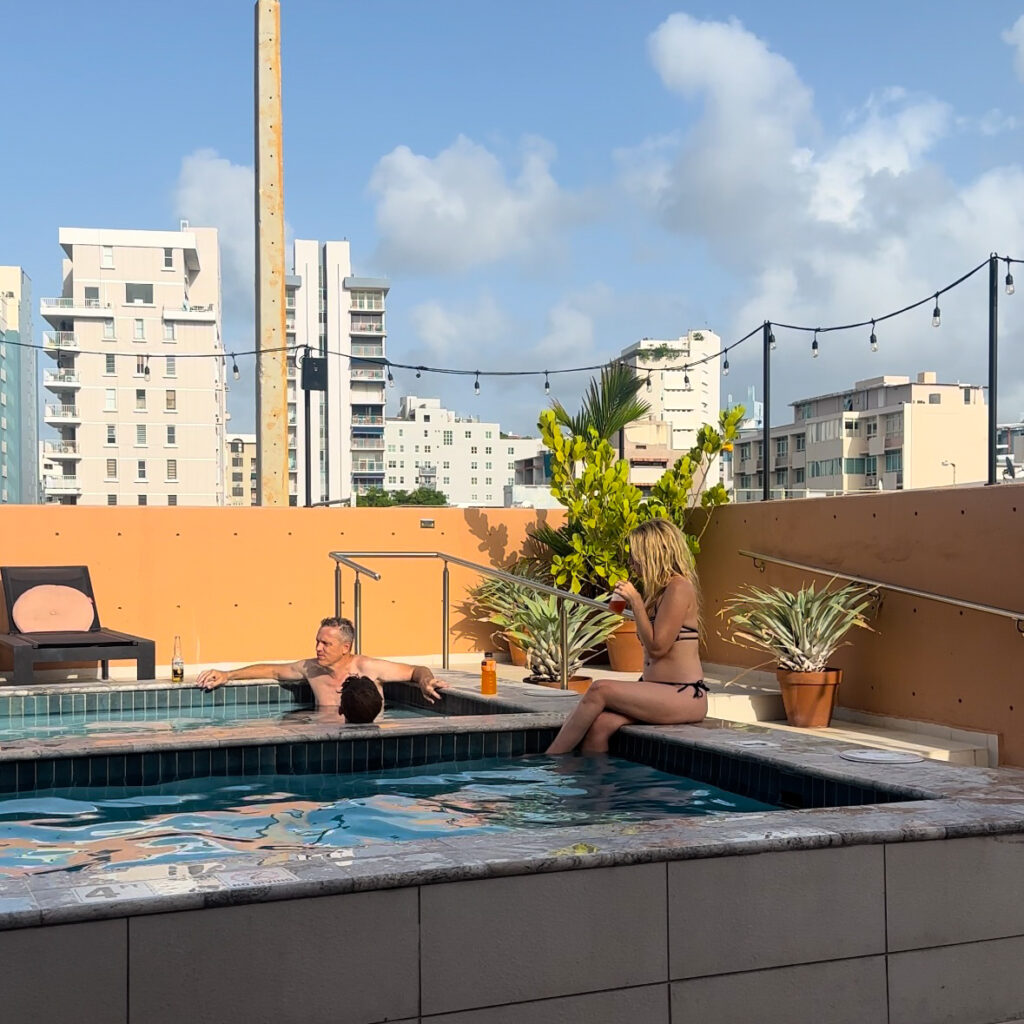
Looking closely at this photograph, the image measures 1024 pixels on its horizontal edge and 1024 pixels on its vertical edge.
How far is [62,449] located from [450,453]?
4759 cm

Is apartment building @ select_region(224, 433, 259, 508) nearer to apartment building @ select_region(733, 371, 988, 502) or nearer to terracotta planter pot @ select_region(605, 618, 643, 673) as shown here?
apartment building @ select_region(733, 371, 988, 502)

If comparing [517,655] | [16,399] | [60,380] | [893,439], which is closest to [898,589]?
[517,655]

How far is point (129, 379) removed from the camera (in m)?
75.6

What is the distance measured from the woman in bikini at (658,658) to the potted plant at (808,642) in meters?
2.95

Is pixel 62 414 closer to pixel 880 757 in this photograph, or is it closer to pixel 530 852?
pixel 880 757

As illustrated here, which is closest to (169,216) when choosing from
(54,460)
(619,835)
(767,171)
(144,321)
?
(144,321)

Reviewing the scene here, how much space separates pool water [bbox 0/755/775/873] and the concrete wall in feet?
5.05

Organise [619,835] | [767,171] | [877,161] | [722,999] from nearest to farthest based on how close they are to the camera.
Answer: [722,999], [619,835], [877,161], [767,171]

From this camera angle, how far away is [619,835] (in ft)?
10.5

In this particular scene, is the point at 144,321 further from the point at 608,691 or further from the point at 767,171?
the point at 608,691

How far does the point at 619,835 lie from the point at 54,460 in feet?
250

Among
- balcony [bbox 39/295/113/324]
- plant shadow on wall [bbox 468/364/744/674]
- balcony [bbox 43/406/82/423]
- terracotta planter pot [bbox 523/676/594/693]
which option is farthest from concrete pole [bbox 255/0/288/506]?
balcony [bbox 39/295/113/324]

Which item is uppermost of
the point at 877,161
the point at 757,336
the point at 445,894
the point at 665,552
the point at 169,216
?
the point at 169,216

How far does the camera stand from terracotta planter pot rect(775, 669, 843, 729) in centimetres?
840
